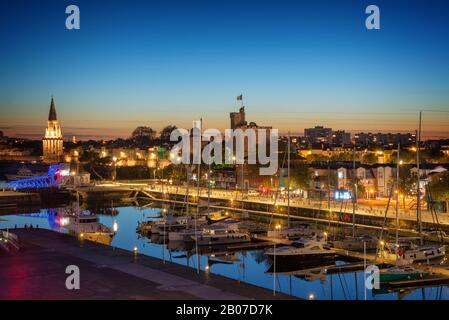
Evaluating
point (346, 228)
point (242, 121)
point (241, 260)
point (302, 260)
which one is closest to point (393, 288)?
point (302, 260)

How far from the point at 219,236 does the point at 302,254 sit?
8.00 m

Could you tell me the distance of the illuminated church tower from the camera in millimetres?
174750

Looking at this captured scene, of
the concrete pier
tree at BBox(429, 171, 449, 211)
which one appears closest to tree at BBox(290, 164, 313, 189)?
tree at BBox(429, 171, 449, 211)

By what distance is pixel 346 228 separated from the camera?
1730 inches

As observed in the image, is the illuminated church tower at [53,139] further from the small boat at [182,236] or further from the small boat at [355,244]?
the small boat at [355,244]

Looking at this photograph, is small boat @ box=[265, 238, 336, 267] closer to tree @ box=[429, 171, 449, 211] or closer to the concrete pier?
the concrete pier

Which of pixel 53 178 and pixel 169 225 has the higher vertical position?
pixel 53 178

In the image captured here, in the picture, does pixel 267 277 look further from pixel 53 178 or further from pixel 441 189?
pixel 53 178

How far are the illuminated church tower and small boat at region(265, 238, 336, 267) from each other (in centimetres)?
15029

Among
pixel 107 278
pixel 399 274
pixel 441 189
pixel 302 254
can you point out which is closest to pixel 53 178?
pixel 441 189

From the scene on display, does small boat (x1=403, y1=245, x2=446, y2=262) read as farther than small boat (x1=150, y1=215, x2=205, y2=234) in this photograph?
No

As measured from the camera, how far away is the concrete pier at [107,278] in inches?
830

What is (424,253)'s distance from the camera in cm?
3103
